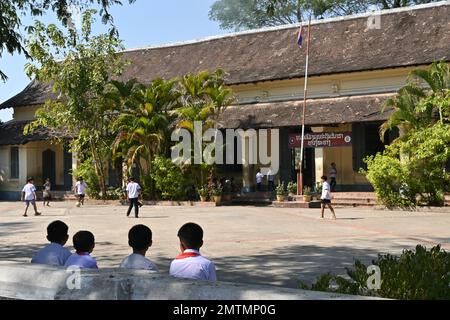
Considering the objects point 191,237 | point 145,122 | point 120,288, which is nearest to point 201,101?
point 145,122

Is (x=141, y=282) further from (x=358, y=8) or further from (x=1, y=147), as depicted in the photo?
(x=358, y=8)

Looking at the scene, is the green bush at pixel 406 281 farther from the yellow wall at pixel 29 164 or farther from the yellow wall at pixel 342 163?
the yellow wall at pixel 29 164

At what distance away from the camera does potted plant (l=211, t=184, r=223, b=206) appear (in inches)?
987

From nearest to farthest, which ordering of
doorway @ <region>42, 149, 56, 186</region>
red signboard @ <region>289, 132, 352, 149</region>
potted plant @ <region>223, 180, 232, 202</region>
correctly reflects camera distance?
red signboard @ <region>289, 132, 352, 149</region> < potted plant @ <region>223, 180, 232, 202</region> < doorway @ <region>42, 149, 56, 186</region>

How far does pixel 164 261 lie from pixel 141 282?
673 centimetres

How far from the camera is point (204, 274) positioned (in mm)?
4910

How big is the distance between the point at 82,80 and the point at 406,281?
2328 cm

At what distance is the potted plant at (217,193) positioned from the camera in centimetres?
2506

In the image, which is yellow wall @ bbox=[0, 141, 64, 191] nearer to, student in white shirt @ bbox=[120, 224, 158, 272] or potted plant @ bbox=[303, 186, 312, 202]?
potted plant @ bbox=[303, 186, 312, 202]

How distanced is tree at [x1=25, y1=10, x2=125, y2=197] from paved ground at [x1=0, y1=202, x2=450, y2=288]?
569cm

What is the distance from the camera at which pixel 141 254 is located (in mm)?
5543

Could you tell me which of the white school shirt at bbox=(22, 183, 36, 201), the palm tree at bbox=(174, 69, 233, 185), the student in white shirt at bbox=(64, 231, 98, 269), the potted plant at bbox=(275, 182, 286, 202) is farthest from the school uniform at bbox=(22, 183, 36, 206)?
the student in white shirt at bbox=(64, 231, 98, 269)

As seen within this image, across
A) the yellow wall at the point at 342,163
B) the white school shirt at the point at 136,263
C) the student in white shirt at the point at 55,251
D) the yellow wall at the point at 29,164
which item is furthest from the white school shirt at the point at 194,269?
the yellow wall at the point at 29,164

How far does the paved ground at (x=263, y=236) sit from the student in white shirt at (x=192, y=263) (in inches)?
139
